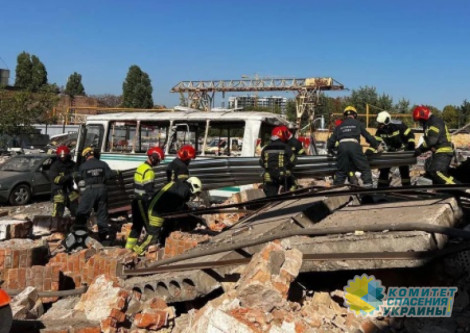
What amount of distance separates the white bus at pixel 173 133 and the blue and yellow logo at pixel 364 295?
6157mm

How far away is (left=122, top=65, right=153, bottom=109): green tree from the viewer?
57719mm

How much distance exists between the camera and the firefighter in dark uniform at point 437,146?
6.86 m

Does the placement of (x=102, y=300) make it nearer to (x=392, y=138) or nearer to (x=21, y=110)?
(x=392, y=138)

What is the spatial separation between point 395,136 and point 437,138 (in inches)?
40.8

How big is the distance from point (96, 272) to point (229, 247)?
1.94 metres

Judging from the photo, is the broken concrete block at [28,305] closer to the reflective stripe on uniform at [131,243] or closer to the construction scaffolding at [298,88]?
the reflective stripe on uniform at [131,243]

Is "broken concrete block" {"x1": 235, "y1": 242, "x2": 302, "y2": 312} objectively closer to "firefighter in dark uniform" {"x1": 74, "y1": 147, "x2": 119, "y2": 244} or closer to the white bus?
"firefighter in dark uniform" {"x1": 74, "y1": 147, "x2": 119, "y2": 244}

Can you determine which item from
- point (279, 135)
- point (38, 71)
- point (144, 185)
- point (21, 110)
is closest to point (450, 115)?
point (21, 110)

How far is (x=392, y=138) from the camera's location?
7867 mm

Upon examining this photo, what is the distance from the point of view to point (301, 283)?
396 centimetres

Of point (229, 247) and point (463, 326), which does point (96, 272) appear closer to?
point (229, 247)

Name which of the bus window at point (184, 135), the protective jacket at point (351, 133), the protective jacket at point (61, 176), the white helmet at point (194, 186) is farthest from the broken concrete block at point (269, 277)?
the bus window at point (184, 135)

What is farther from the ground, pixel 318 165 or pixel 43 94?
pixel 43 94

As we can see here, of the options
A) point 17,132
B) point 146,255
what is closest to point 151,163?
point 146,255
